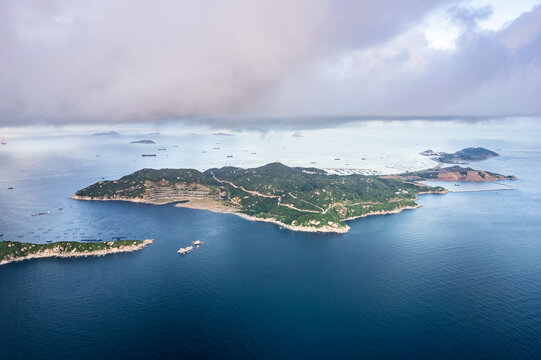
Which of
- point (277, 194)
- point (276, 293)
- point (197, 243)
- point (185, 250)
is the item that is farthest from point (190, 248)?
point (277, 194)

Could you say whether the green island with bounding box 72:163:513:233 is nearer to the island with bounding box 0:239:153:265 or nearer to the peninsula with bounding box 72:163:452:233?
the peninsula with bounding box 72:163:452:233

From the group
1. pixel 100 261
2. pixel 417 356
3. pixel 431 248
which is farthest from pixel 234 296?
pixel 431 248

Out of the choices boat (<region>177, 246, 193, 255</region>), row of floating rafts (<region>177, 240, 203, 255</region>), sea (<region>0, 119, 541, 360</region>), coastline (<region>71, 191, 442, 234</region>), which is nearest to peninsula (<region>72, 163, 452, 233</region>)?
Answer: coastline (<region>71, 191, 442, 234</region>)

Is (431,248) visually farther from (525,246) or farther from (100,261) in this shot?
(100,261)

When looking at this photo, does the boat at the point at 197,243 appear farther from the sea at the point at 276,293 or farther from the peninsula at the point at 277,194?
the peninsula at the point at 277,194

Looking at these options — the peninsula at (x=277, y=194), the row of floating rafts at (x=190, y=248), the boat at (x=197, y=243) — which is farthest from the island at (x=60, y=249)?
the peninsula at (x=277, y=194)
